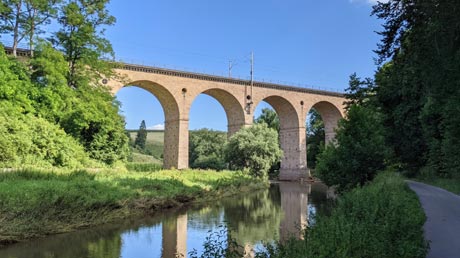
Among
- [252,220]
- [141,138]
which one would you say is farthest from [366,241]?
[141,138]

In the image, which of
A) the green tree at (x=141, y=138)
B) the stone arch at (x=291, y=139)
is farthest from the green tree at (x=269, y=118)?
the green tree at (x=141, y=138)

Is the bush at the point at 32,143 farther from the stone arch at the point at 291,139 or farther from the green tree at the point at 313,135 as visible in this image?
the green tree at the point at 313,135

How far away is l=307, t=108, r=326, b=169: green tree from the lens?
48406 mm

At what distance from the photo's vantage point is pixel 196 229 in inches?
467

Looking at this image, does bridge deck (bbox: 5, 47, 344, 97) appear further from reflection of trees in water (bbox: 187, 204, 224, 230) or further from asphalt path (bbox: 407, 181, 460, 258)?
asphalt path (bbox: 407, 181, 460, 258)

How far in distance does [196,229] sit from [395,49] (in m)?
7.50

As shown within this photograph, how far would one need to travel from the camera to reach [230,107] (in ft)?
123

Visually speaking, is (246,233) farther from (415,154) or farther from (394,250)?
(415,154)

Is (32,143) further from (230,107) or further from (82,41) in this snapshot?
(230,107)

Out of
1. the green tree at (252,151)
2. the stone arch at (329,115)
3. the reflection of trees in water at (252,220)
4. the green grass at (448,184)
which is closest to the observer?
the reflection of trees in water at (252,220)

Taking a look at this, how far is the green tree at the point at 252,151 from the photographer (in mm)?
30719

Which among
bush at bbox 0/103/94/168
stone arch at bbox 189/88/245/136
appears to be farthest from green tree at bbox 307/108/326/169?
bush at bbox 0/103/94/168

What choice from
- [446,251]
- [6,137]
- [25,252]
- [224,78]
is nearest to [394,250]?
[446,251]

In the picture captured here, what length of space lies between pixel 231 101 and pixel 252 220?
934 inches
